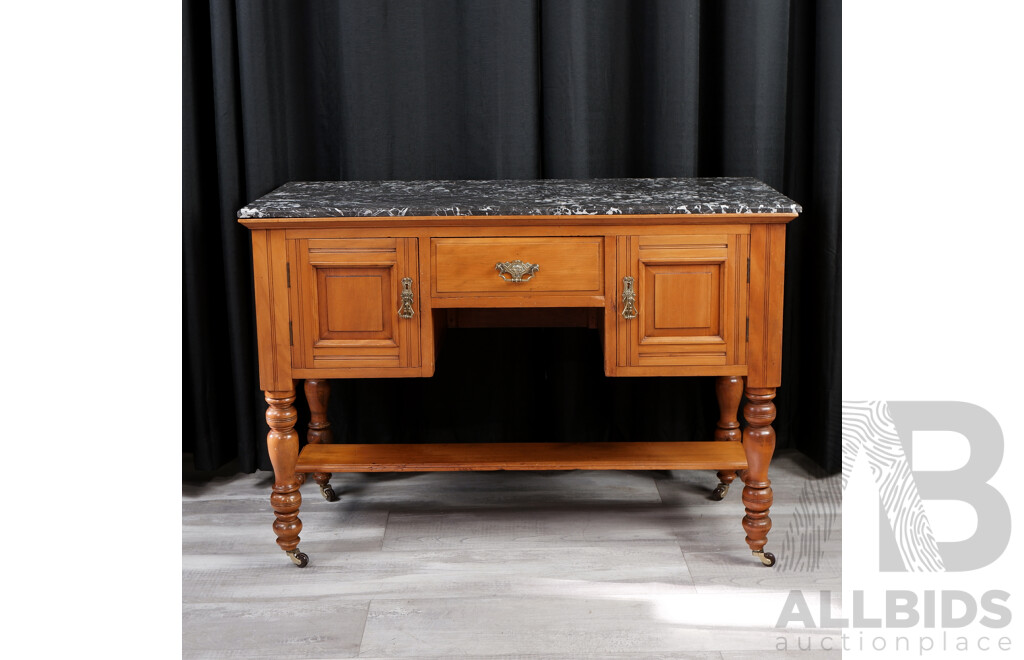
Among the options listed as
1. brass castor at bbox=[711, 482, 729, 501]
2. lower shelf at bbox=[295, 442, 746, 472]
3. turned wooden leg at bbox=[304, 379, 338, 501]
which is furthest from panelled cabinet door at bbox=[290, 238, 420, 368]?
brass castor at bbox=[711, 482, 729, 501]

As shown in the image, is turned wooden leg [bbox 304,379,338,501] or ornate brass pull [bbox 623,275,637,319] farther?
turned wooden leg [bbox 304,379,338,501]

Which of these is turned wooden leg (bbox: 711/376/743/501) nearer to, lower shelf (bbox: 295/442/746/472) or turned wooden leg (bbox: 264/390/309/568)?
lower shelf (bbox: 295/442/746/472)

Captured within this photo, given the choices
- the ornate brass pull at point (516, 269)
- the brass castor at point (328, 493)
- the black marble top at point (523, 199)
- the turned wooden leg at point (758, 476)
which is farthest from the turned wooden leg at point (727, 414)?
the brass castor at point (328, 493)

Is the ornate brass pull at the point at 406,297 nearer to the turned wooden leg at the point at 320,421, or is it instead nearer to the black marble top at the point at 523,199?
the black marble top at the point at 523,199

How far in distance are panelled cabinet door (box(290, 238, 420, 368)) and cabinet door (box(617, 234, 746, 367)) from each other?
0.44m

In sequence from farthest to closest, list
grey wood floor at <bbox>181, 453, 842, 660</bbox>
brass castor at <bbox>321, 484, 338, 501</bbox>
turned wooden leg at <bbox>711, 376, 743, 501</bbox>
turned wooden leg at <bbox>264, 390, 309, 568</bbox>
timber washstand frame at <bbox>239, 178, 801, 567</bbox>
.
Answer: brass castor at <bbox>321, 484, 338, 501</bbox>, turned wooden leg at <bbox>711, 376, 743, 501</bbox>, turned wooden leg at <bbox>264, 390, 309, 568</bbox>, timber washstand frame at <bbox>239, 178, 801, 567</bbox>, grey wood floor at <bbox>181, 453, 842, 660</bbox>

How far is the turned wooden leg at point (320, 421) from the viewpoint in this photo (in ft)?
7.43

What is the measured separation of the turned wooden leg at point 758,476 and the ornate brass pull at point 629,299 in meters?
0.34

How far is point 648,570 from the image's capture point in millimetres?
1943

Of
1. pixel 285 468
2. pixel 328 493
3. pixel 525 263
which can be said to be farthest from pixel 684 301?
pixel 328 493

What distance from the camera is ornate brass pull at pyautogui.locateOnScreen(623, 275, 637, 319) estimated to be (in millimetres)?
1810
